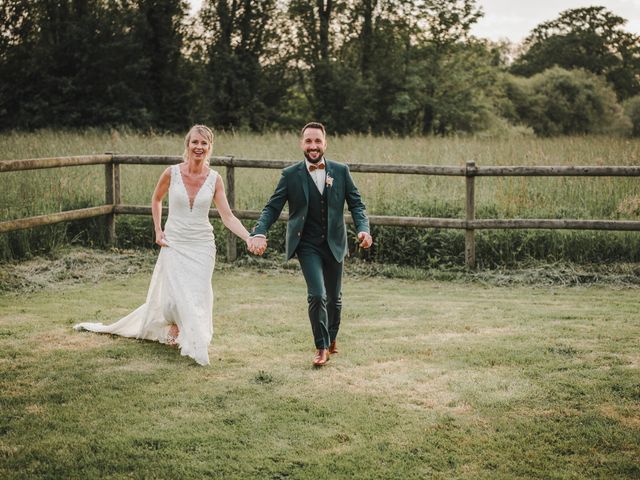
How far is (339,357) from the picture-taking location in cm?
547

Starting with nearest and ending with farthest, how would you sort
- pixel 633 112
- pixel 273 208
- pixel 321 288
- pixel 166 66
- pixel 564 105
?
pixel 321 288, pixel 273 208, pixel 166 66, pixel 564 105, pixel 633 112

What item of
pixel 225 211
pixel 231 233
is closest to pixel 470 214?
pixel 231 233

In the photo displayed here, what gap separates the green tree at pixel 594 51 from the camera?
2099 inches

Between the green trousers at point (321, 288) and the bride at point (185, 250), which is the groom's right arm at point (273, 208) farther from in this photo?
the bride at point (185, 250)

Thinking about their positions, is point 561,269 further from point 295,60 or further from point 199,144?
point 295,60

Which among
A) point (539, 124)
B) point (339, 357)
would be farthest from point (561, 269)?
point (539, 124)

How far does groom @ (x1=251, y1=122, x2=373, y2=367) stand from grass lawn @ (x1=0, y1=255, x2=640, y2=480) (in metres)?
0.50

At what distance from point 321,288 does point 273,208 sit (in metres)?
0.70

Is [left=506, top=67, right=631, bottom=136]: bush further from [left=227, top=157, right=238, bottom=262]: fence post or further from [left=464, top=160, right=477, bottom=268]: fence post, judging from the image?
[left=227, top=157, right=238, bottom=262]: fence post

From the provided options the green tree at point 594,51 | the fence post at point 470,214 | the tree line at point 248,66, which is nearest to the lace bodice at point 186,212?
the fence post at point 470,214

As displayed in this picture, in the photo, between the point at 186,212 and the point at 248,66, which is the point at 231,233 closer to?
the point at 186,212

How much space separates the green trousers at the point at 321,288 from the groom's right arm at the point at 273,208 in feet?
0.96

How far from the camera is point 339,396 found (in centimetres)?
460

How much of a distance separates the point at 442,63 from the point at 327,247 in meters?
29.1
